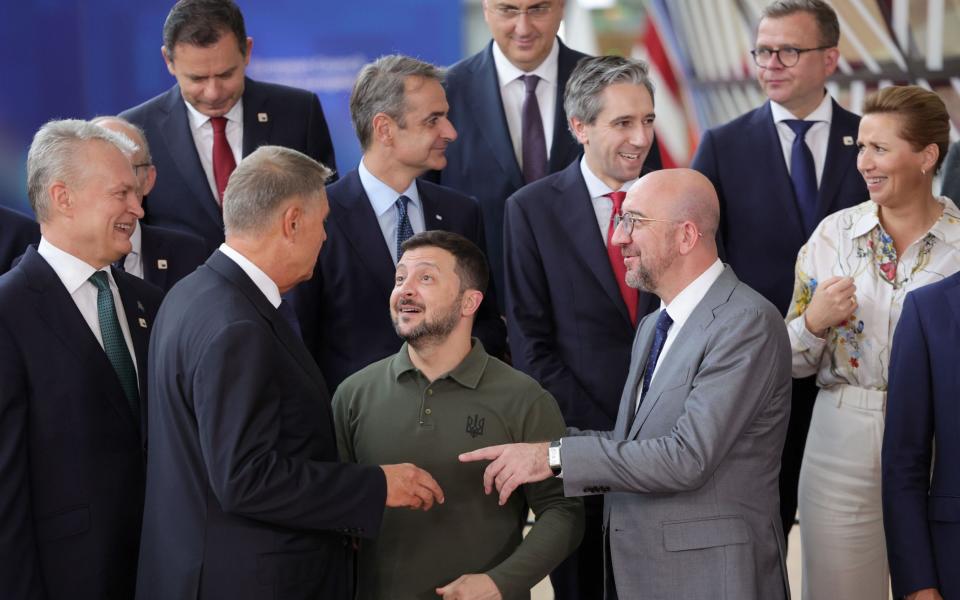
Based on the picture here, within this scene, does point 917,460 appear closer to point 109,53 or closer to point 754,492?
point 754,492

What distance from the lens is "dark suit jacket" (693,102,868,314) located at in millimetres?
4176

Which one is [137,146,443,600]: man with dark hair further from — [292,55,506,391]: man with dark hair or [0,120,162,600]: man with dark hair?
[292,55,506,391]: man with dark hair

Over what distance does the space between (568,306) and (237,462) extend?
1498mm

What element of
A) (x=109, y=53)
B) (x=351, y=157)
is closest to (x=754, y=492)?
(x=351, y=157)

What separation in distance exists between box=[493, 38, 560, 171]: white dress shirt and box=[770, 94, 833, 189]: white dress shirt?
2.74 feet

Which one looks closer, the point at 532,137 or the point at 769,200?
the point at 769,200

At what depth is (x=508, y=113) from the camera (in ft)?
15.0

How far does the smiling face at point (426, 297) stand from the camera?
3139mm

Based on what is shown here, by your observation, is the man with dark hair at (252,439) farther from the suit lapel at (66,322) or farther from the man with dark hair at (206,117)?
the man with dark hair at (206,117)

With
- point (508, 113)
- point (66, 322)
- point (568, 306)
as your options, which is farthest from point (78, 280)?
point (508, 113)

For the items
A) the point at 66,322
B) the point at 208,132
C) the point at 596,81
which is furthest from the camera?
the point at 208,132

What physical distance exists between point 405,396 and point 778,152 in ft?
6.03

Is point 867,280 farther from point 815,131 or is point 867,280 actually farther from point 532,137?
point 532,137

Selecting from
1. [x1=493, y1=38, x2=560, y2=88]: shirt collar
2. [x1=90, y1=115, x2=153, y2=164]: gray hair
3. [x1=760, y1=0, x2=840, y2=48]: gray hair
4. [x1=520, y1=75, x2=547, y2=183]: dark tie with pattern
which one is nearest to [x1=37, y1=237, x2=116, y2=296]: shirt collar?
[x1=90, y1=115, x2=153, y2=164]: gray hair
